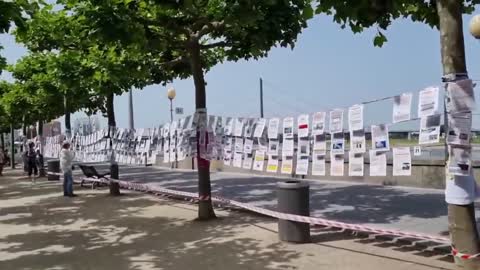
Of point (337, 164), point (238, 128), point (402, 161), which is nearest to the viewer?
point (402, 161)

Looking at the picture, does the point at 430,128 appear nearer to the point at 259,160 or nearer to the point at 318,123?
the point at 318,123

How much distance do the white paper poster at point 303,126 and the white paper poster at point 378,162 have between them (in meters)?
1.35

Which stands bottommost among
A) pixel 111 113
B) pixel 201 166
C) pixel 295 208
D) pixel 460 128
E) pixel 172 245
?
pixel 172 245

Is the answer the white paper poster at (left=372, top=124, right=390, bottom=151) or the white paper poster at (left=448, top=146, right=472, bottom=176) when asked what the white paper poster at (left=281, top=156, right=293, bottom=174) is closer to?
the white paper poster at (left=372, top=124, right=390, bottom=151)

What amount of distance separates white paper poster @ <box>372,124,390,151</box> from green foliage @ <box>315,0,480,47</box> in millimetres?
1223

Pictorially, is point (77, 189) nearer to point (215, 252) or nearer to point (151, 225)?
point (151, 225)

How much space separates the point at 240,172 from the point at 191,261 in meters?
14.3

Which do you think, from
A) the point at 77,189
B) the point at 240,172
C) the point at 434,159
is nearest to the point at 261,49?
the point at 434,159

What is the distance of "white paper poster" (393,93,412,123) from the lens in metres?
6.22

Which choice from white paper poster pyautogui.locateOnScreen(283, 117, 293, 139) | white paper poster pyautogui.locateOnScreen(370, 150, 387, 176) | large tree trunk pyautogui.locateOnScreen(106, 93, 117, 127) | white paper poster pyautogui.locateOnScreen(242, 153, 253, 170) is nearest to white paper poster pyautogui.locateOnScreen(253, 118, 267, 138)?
white paper poster pyautogui.locateOnScreen(242, 153, 253, 170)

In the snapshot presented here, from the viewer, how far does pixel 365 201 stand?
1120cm

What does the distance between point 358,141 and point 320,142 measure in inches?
31.4

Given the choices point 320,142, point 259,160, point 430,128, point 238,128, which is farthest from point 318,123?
point 238,128

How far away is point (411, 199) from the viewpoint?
36.2 ft
